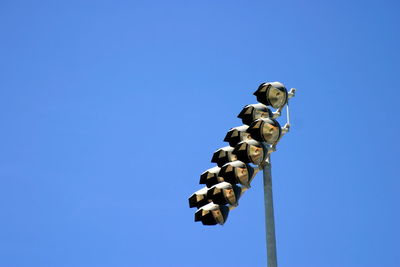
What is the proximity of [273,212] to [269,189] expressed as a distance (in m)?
0.47

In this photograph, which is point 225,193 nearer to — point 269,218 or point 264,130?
point 269,218

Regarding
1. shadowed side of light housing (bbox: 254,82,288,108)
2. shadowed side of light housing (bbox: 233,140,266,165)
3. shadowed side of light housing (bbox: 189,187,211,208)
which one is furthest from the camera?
shadowed side of light housing (bbox: 189,187,211,208)

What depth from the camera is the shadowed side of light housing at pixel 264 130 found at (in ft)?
61.3

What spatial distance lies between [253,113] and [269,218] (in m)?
1.73

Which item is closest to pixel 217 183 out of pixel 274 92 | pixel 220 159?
pixel 220 159

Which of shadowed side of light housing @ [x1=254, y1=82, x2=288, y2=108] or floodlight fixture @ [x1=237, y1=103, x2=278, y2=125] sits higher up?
shadowed side of light housing @ [x1=254, y1=82, x2=288, y2=108]

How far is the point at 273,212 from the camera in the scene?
18562 mm

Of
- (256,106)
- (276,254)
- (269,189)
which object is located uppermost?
(256,106)

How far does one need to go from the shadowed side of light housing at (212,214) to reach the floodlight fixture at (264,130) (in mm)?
1356

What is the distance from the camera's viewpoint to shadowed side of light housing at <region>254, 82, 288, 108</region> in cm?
1933

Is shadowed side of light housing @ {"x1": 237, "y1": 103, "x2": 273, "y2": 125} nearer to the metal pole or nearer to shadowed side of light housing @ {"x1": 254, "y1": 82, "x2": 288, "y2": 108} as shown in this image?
shadowed side of light housing @ {"x1": 254, "y1": 82, "x2": 288, "y2": 108}

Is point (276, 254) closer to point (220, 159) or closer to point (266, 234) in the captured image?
point (266, 234)

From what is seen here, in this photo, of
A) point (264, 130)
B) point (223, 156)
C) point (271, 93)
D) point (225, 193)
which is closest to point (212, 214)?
point (225, 193)

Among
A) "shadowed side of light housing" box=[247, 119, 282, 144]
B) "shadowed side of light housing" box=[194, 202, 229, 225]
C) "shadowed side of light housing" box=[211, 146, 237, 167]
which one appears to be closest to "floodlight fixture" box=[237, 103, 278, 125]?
"shadowed side of light housing" box=[247, 119, 282, 144]
